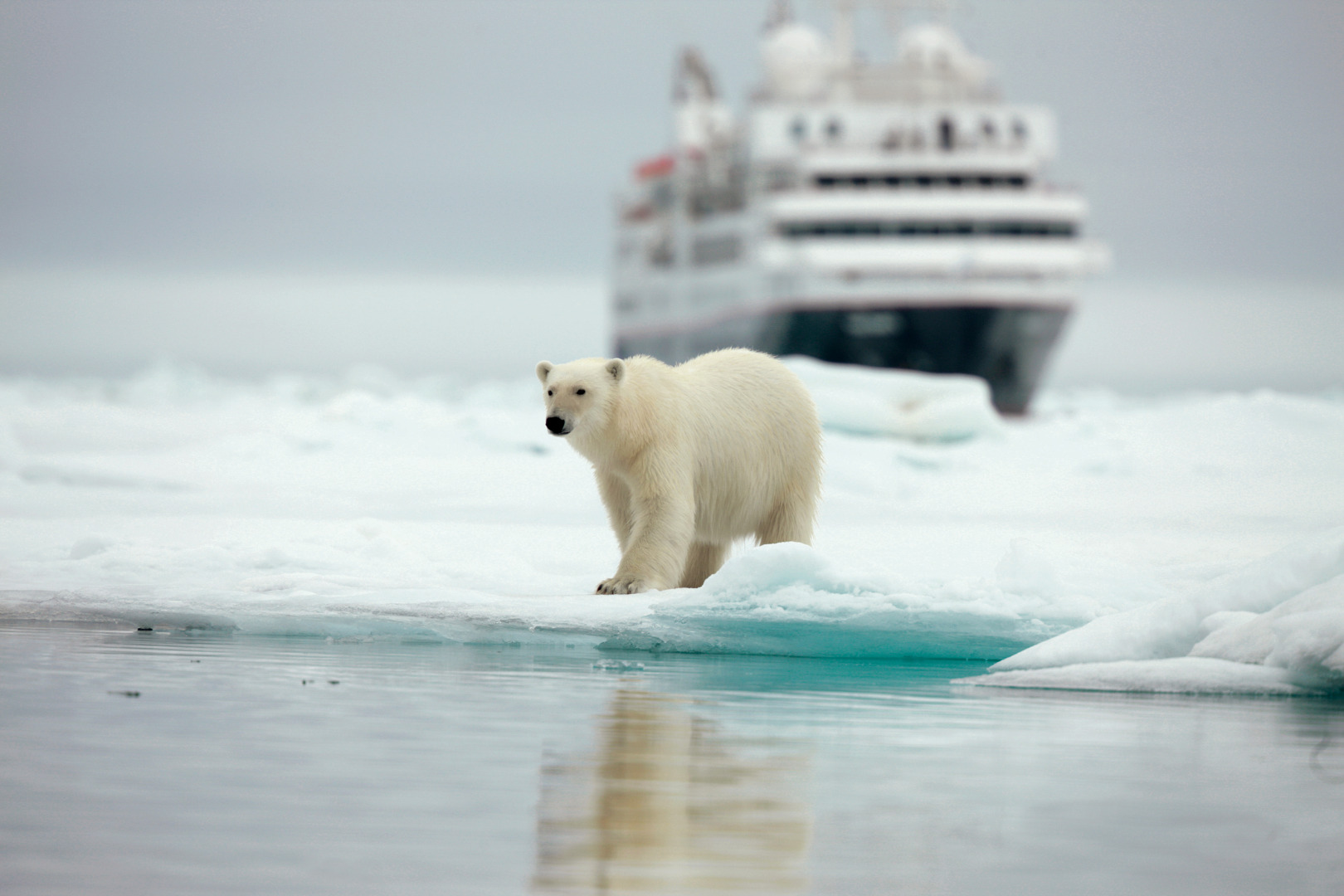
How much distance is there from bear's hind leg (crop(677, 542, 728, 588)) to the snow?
2.01 feet

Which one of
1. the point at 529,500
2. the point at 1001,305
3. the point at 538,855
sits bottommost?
the point at 538,855

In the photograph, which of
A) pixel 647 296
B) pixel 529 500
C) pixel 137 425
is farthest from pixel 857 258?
pixel 529 500

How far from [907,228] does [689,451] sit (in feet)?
110

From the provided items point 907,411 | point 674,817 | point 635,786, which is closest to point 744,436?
point 635,786

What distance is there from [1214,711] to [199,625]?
426 cm

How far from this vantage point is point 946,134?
4081 centimetres

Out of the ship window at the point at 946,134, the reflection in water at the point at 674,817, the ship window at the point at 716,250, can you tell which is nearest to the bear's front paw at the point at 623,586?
the reflection in water at the point at 674,817

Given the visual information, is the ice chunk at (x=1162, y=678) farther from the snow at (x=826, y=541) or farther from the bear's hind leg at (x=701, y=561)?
the bear's hind leg at (x=701, y=561)

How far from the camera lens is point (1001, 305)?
38844mm

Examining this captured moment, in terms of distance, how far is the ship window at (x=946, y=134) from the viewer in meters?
40.7

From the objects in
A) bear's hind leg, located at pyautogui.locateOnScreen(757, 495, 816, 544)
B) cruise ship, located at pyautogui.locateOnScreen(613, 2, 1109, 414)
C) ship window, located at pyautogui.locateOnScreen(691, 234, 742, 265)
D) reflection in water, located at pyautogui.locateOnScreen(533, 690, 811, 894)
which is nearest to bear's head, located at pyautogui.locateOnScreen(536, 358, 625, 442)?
bear's hind leg, located at pyautogui.locateOnScreen(757, 495, 816, 544)

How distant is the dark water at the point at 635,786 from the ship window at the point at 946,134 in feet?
121

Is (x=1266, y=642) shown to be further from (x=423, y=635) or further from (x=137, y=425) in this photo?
(x=137, y=425)

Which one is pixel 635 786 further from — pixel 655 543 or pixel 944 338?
pixel 944 338
